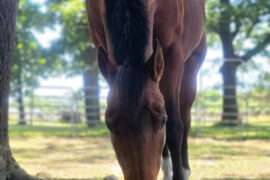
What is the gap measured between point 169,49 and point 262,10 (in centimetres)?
1100

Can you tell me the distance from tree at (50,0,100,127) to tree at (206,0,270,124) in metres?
4.74

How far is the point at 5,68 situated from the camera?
2752 mm

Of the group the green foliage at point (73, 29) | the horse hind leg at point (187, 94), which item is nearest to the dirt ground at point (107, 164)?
the horse hind leg at point (187, 94)

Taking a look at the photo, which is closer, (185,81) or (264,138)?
(185,81)

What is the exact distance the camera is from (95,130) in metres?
10.9

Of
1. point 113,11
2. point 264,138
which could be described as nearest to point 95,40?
point 113,11

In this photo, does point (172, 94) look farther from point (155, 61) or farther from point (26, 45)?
point (26, 45)

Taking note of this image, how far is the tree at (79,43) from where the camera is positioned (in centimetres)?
1191

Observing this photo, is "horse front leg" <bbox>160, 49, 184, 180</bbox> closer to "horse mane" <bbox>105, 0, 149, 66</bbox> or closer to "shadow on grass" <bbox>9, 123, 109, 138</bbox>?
"horse mane" <bbox>105, 0, 149, 66</bbox>

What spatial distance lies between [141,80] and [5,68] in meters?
1.58

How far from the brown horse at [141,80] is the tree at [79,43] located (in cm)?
940

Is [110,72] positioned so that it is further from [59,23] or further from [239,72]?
[239,72]

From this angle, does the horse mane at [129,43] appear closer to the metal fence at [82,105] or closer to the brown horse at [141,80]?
the brown horse at [141,80]

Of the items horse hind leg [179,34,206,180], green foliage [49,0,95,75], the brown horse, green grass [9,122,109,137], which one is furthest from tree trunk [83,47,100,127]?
the brown horse
